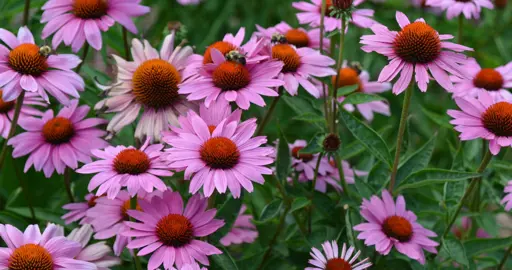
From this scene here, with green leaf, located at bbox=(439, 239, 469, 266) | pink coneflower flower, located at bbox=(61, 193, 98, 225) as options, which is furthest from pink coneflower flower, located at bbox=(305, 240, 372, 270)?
pink coneflower flower, located at bbox=(61, 193, 98, 225)

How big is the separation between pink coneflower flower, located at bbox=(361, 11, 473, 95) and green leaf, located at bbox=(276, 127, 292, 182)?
255 mm

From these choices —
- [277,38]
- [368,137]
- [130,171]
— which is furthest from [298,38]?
[130,171]

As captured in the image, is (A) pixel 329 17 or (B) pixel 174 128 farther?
(A) pixel 329 17

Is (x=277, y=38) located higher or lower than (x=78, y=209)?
higher

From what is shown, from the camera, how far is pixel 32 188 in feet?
5.52

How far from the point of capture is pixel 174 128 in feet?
3.84

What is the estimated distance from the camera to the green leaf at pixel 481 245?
1.35 m

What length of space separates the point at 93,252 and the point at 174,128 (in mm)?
237

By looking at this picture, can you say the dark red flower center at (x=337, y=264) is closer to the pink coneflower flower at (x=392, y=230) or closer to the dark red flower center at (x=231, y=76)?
the pink coneflower flower at (x=392, y=230)

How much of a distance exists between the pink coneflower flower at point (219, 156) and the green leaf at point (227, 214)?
0.50 ft

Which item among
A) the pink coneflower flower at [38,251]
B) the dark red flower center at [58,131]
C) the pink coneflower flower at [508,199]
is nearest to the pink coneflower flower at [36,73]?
the dark red flower center at [58,131]

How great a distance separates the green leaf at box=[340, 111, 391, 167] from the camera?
1.31 metres

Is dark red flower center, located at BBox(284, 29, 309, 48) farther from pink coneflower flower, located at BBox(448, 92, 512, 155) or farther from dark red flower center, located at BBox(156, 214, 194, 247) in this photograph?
dark red flower center, located at BBox(156, 214, 194, 247)

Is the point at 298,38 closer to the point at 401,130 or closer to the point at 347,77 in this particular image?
the point at 347,77
